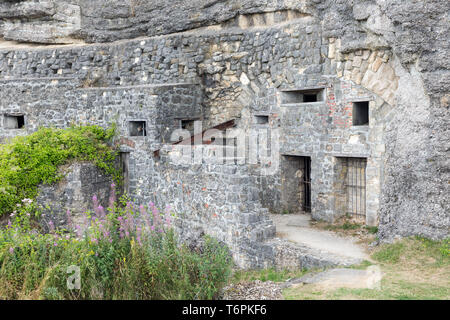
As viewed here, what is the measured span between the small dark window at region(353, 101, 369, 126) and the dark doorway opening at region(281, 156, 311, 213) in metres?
2.13

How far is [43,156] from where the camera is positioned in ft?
39.1

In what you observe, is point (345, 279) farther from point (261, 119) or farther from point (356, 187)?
point (261, 119)

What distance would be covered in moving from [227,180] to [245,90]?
461cm

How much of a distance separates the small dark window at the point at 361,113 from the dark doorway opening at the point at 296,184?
2132 mm

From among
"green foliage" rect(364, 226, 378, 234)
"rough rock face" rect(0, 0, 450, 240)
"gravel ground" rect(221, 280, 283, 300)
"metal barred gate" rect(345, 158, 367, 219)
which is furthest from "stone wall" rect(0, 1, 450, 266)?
"gravel ground" rect(221, 280, 283, 300)

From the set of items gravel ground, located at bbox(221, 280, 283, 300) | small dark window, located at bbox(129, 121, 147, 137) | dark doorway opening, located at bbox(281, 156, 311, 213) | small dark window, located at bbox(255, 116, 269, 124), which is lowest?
gravel ground, located at bbox(221, 280, 283, 300)

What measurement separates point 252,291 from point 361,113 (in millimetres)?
5925

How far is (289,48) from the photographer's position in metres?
11.9

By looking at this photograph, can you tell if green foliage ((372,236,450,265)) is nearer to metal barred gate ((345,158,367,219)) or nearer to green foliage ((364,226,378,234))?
green foliage ((364,226,378,234))

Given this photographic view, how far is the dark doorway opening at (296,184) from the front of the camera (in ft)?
41.7

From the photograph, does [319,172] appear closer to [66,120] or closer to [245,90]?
[245,90]

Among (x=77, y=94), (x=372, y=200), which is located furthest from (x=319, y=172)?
(x=77, y=94)

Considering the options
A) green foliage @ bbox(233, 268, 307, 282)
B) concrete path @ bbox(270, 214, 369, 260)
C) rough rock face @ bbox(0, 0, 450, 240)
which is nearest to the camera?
rough rock face @ bbox(0, 0, 450, 240)

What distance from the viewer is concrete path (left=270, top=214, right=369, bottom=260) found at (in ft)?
29.5
